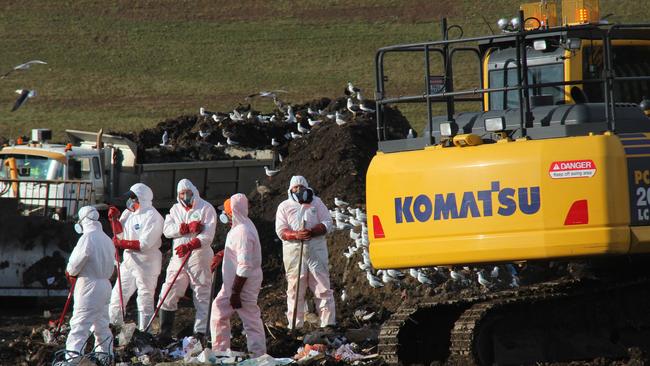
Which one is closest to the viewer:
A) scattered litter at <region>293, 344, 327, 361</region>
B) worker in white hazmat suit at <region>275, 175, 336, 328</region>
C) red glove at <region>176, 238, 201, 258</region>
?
scattered litter at <region>293, 344, 327, 361</region>

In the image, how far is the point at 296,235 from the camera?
58.7ft

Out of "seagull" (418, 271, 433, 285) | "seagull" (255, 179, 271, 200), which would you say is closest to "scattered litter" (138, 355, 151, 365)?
"seagull" (418, 271, 433, 285)

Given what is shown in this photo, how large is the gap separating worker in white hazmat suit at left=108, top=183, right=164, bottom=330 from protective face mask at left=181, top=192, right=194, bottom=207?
1.22 ft

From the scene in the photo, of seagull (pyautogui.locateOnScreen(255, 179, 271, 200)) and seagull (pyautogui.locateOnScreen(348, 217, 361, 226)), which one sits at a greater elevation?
seagull (pyautogui.locateOnScreen(255, 179, 271, 200))

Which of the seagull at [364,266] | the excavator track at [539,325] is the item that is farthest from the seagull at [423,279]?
the excavator track at [539,325]

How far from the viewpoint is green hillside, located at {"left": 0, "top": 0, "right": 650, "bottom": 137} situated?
143ft

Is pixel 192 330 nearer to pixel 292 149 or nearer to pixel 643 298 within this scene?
pixel 643 298

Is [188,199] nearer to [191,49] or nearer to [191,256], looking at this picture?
[191,256]

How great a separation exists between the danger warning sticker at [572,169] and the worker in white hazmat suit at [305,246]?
236 inches

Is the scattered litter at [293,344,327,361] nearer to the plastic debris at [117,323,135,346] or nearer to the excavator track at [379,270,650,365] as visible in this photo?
the excavator track at [379,270,650,365]

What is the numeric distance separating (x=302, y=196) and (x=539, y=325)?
5454 millimetres

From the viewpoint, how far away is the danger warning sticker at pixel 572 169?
12047 mm

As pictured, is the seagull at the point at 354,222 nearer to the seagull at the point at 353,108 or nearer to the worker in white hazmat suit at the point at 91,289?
the worker in white hazmat suit at the point at 91,289

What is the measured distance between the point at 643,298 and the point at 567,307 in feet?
2.36
